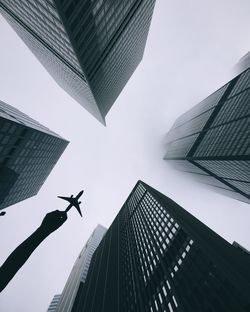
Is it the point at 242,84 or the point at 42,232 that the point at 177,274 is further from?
the point at 242,84

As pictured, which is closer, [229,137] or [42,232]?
[42,232]

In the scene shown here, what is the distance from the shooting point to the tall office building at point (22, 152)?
53.8 meters

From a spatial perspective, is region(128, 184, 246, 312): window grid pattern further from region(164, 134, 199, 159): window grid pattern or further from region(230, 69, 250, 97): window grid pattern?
region(230, 69, 250, 97): window grid pattern

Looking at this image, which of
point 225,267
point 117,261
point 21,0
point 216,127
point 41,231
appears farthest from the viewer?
point 216,127

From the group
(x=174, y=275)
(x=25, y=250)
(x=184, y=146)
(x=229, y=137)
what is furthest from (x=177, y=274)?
(x=184, y=146)

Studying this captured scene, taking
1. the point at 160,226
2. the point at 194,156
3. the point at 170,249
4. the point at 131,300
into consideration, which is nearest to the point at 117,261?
the point at 160,226

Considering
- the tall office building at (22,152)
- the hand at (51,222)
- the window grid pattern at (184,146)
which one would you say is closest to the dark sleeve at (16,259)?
the hand at (51,222)

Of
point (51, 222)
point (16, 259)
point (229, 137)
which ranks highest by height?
point (229, 137)

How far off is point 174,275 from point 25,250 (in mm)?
39608

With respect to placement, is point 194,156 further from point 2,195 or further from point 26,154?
point 2,195

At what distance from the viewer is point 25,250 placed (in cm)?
895

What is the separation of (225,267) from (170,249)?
739 inches

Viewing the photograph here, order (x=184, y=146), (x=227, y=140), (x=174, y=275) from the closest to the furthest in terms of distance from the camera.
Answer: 1. (x=174, y=275)
2. (x=227, y=140)
3. (x=184, y=146)

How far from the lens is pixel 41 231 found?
9.62m
